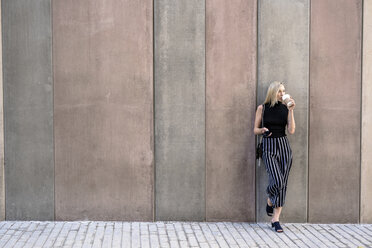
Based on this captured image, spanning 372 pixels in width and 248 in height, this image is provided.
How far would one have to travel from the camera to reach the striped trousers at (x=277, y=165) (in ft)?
21.3

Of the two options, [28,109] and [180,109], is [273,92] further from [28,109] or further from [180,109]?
[28,109]

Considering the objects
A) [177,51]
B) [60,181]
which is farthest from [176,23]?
[60,181]

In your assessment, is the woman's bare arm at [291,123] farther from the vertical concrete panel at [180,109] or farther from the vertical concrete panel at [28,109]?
the vertical concrete panel at [28,109]

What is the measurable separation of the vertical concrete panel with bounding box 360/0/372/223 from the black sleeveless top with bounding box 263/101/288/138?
4.58 ft

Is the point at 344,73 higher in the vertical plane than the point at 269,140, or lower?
higher

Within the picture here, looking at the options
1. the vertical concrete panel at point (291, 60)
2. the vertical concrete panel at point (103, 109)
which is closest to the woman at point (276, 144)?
the vertical concrete panel at point (291, 60)

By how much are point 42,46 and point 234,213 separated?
401 centimetres

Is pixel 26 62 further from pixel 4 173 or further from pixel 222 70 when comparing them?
pixel 222 70

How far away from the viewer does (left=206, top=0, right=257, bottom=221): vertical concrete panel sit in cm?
685

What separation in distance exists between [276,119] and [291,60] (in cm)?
104

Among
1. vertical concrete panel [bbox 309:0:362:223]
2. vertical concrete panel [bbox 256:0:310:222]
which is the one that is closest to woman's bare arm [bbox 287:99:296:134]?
vertical concrete panel [bbox 256:0:310:222]

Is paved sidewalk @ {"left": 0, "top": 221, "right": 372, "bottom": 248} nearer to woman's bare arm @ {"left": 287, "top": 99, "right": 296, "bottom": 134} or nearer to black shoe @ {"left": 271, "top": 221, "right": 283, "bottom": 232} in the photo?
black shoe @ {"left": 271, "top": 221, "right": 283, "bottom": 232}

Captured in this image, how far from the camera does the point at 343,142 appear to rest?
6969 millimetres

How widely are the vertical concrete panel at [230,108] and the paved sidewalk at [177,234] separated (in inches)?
14.3
